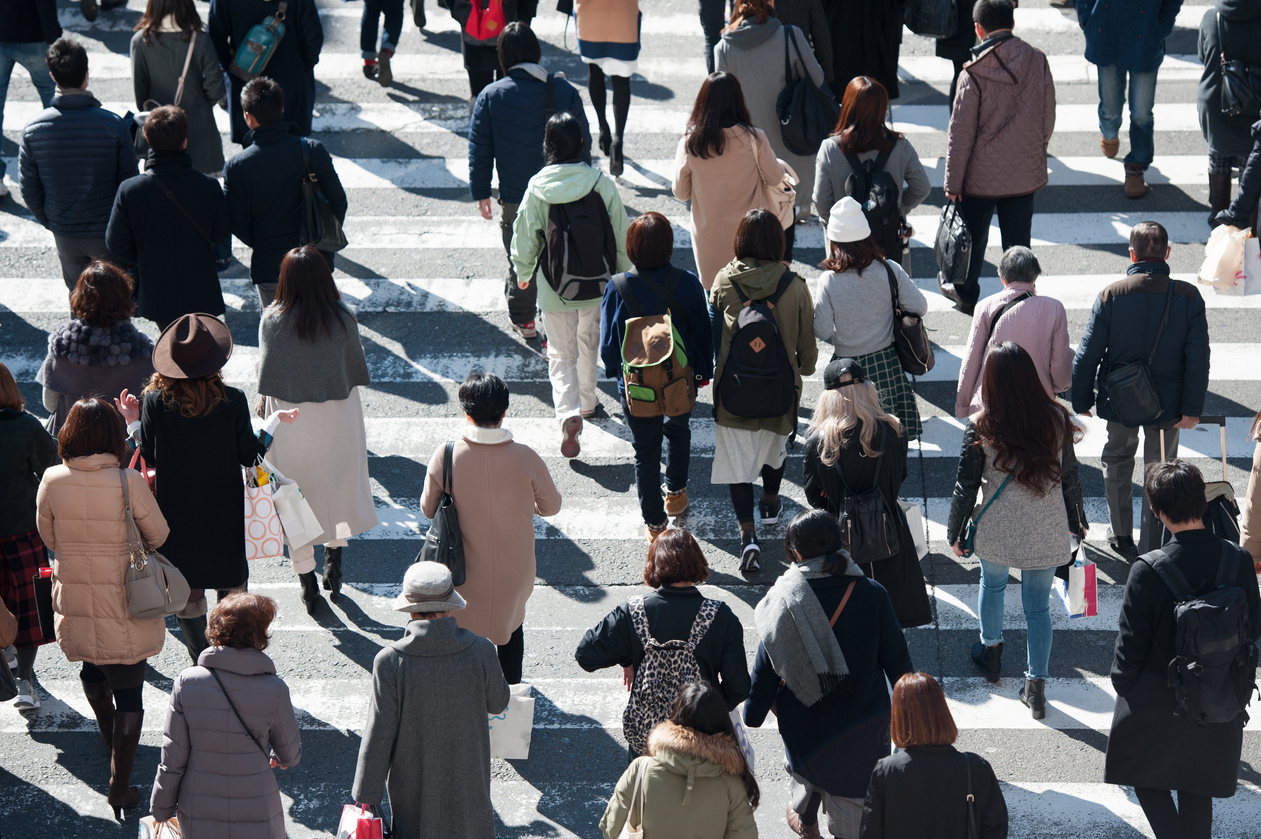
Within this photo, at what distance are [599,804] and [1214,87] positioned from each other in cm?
682

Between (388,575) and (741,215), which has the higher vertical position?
(741,215)

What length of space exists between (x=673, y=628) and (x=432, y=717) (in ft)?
3.07

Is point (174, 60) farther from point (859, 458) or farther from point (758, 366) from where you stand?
point (859, 458)

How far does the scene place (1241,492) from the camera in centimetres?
852

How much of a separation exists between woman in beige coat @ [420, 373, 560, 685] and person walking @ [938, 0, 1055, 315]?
4.38m

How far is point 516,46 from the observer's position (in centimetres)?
971

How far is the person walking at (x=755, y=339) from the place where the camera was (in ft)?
24.9

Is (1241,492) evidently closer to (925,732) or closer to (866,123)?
(866,123)

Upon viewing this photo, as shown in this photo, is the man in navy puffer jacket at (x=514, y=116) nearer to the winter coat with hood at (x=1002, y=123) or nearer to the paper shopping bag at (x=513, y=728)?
the winter coat with hood at (x=1002, y=123)

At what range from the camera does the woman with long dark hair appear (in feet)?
21.1

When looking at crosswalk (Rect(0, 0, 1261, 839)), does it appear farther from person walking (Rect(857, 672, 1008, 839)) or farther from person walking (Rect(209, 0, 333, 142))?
person walking (Rect(857, 672, 1008, 839))

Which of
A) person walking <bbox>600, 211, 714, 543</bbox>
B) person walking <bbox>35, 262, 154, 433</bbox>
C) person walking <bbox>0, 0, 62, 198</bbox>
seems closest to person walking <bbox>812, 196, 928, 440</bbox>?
person walking <bbox>600, 211, 714, 543</bbox>

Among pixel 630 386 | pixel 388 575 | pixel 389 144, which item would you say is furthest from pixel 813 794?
pixel 389 144

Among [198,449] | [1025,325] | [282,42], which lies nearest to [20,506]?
[198,449]
